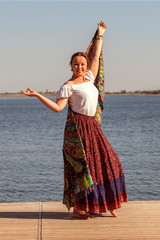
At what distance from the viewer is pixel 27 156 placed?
16812 mm

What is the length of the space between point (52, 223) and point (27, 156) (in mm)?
12535

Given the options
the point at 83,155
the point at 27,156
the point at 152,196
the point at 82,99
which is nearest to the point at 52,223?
the point at 83,155

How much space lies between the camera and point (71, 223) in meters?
4.40

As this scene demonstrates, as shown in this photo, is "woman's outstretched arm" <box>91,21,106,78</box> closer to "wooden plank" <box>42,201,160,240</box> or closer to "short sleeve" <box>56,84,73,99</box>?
"short sleeve" <box>56,84,73,99</box>

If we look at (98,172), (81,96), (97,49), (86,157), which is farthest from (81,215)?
(97,49)

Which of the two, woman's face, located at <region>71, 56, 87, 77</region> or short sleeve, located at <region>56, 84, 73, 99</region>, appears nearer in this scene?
short sleeve, located at <region>56, 84, 73, 99</region>

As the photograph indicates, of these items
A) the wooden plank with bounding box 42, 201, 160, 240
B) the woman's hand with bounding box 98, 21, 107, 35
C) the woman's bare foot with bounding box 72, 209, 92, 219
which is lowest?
the wooden plank with bounding box 42, 201, 160, 240

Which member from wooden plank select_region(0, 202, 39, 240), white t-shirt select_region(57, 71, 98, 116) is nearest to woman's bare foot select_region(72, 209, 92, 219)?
wooden plank select_region(0, 202, 39, 240)

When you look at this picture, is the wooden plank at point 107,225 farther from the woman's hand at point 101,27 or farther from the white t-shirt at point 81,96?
the woman's hand at point 101,27

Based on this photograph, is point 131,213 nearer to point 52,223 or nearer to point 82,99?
point 52,223

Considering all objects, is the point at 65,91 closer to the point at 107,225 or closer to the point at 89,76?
the point at 89,76

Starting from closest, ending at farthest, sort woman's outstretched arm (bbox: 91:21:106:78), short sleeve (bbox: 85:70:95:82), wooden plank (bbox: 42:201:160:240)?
wooden plank (bbox: 42:201:160:240), short sleeve (bbox: 85:70:95:82), woman's outstretched arm (bbox: 91:21:106:78)

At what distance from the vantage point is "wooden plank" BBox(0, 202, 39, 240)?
4.02 metres

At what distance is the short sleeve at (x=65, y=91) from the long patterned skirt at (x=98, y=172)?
0.25 meters
